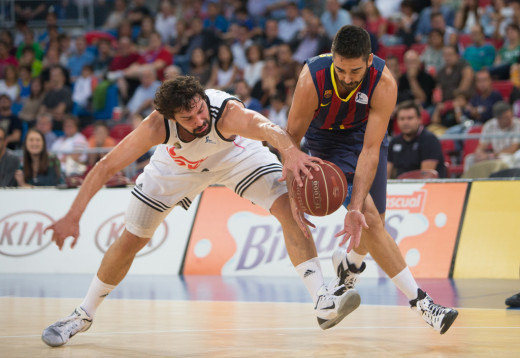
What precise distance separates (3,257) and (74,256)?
0.97 m

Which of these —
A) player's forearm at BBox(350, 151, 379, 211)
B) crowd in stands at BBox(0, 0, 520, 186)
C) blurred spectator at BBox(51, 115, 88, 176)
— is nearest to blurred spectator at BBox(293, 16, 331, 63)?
crowd in stands at BBox(0, 0, 520, 186)

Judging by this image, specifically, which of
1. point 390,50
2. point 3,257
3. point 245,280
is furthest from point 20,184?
point 390,50

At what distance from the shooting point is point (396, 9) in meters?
15.4

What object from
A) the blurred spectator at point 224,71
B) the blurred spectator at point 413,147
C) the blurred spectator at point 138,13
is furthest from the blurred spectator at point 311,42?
the blurred spectator at point 138,13

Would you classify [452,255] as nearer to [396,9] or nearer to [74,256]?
[74,256]

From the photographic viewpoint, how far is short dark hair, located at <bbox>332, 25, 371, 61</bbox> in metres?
4.75

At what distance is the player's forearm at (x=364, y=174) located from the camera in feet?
16.3

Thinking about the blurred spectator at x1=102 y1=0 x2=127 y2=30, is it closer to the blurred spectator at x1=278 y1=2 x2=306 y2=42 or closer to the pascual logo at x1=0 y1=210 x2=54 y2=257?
the blurred spectator at x1=278 y1=2 x2=306 y2=42

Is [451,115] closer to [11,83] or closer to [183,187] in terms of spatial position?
[183,187]

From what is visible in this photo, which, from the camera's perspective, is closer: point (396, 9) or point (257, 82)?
point (257, 82)

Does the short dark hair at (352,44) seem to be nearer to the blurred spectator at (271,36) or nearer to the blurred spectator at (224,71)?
the blurred spectator at (224,71)

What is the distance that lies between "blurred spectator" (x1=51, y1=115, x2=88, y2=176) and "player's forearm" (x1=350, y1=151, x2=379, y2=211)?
676 centimetres

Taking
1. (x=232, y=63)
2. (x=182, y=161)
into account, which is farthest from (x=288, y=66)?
(x=182, y=161)

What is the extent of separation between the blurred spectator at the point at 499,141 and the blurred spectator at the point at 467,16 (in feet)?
12.1
